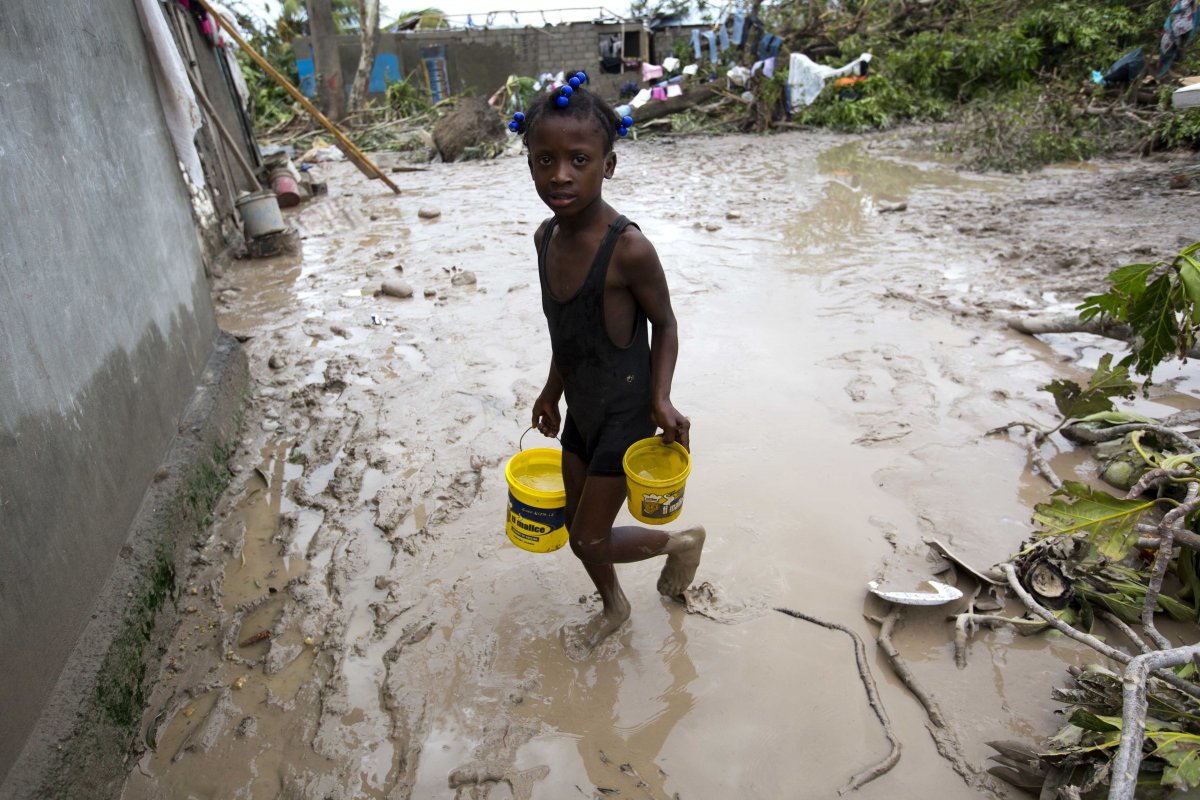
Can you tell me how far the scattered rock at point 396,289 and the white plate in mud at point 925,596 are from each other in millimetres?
3932

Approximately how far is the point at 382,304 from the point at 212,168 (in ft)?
9.54

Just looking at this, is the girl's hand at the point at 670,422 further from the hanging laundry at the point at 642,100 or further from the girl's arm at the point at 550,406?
the hanging laundry at the point at 642,100

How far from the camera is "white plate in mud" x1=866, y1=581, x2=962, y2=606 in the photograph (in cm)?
221

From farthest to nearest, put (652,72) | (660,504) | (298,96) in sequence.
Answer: (652,72), (298,96), (660,504)

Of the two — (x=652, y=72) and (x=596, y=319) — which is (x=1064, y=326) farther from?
(x=652, y=72)

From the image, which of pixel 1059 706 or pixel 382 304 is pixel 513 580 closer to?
pixel 1059 706

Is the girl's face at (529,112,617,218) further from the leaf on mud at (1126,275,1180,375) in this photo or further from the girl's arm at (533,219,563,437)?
the leaf on mud at (1126,275,1180,375)

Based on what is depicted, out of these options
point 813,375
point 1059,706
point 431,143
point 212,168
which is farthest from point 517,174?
point 1059,706

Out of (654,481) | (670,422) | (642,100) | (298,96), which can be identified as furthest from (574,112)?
(642,100)

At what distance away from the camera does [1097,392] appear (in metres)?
2.87

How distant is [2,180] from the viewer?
Result: 6.20 ft

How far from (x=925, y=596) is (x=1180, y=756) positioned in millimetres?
787

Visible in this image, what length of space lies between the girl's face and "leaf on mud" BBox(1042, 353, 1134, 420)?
212 cm

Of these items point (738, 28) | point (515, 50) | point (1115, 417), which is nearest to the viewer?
point (1115, 417)
